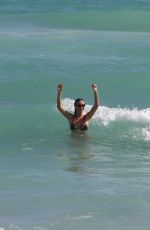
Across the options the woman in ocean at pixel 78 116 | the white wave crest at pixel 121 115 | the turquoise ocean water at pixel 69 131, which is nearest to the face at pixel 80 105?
the woman in ocean at pixel 78 116

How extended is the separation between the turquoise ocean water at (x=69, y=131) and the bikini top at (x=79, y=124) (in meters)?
0.19

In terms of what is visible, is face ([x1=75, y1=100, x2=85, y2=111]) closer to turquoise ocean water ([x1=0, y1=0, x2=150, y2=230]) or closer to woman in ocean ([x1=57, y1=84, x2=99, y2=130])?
woman in ocean ([x1=57, y1=84, x2=99, y2=130])

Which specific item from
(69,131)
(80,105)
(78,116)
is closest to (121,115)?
(69,131)

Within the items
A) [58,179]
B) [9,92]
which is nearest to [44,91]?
[9,92]

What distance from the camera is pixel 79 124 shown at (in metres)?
14.5

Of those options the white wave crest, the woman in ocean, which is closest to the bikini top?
the woman in ocean

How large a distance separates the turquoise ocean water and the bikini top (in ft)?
0.62

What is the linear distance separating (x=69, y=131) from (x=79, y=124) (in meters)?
0.81

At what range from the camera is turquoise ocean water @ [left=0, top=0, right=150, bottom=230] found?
10.9 m

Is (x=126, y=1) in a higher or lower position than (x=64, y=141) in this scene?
higher

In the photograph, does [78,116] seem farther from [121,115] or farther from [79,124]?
[121,115]

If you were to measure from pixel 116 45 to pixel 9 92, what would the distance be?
645 centimetres

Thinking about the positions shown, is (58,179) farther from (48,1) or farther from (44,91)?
(48,1)

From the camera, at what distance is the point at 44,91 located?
786 inches
